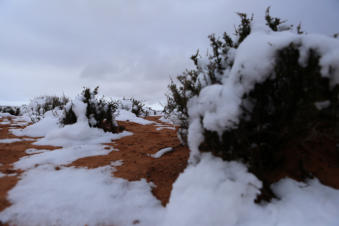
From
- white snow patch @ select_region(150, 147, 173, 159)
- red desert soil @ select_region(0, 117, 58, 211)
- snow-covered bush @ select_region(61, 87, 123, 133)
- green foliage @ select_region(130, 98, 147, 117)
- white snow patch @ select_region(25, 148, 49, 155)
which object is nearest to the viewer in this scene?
red desert soil @ select_region(0, 117, 58, 211)

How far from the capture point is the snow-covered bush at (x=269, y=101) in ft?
4.00

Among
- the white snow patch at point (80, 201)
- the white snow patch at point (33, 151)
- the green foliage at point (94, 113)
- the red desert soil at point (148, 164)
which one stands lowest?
the white snow patch at point (80, 201)

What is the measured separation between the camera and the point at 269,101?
4.94ft

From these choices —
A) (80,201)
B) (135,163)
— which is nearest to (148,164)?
(135,163)

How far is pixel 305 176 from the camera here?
4.91 ft

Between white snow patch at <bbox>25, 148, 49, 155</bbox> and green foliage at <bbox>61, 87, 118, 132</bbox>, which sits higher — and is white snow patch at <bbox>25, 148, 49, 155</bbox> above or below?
below

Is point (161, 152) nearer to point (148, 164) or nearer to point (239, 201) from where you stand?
point (148, 164)

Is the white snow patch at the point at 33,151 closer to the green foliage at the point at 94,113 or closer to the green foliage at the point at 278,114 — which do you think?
the green foliage at the point at 94,113

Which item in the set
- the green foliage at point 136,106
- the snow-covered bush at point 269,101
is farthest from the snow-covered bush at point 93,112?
the green foliage at point 136,106

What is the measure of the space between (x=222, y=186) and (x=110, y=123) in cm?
354

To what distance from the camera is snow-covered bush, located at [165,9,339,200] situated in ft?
4.00

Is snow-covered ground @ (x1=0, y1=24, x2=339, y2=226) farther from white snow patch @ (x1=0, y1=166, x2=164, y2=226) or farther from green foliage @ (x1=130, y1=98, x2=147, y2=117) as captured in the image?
green foliage @ (x1=130, y1=98, x2=147, y2=117)

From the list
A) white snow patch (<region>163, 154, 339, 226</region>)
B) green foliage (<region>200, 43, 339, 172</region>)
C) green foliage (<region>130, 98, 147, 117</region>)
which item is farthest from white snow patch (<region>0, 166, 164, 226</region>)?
green foliage (<region>130, 98, 147, 117</region>)

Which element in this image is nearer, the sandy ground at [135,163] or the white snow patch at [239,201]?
the white snow patch at [239,201]
